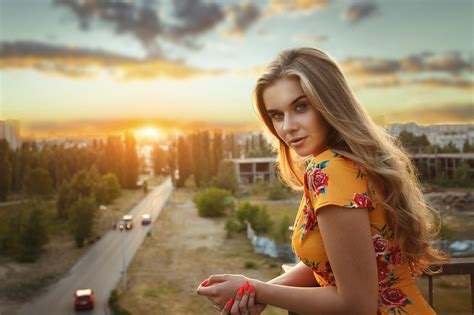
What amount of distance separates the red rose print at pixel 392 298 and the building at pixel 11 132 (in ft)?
21.9

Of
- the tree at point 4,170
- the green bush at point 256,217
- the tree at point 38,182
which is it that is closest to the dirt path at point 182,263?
the green bush at point 256,217

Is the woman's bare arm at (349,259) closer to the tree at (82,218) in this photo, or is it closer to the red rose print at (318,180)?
the red rose print at (318,180)

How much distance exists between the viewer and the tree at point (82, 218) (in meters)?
9.75

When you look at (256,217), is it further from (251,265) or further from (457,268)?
(457,268)

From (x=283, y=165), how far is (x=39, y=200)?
9.22 meters

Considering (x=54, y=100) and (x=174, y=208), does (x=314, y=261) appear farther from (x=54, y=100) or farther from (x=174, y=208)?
(x=174, y=208)

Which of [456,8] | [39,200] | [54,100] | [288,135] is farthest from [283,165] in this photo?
[54,100]

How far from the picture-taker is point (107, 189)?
11.4 m

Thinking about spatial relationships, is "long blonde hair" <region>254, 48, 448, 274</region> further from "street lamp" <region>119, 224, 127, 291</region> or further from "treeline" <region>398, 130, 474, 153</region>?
"street lamp" <region>119, 224, 127, 291</region>

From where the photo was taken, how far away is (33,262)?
8906 mm

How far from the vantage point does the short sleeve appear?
402mm

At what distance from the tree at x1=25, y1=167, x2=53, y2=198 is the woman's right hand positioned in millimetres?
8603

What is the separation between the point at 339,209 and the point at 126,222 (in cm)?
1311

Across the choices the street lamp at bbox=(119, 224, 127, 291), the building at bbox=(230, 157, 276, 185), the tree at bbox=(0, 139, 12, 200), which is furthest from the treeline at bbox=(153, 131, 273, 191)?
the tree at bbox=(0, 139, 12, 200)
